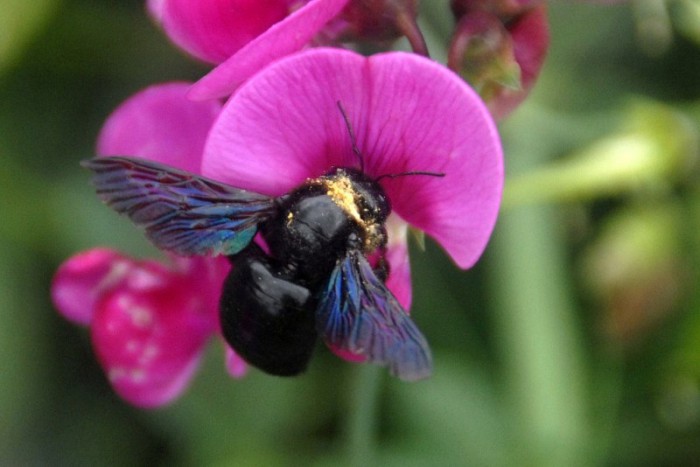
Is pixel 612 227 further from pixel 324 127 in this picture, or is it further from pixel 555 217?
pixel 324 127

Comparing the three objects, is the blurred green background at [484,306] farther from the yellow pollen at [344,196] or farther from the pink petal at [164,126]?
the yellow pollen at [344,196]

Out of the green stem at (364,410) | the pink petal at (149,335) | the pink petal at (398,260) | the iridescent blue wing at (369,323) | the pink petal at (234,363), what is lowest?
the green stem at (364,410)

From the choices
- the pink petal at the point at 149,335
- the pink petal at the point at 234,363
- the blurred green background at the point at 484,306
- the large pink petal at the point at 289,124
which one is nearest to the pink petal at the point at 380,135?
the large pink petal at the point at 289,124

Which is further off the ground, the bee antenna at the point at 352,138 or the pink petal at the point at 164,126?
the bee antenna at the point at 352,138

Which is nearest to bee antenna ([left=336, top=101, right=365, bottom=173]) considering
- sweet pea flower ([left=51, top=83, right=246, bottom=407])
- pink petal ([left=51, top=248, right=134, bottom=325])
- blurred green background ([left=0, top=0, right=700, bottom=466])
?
sweet pea flower ([left=51, top=83, right=246, bottom=407])

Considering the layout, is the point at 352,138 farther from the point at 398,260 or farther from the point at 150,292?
the point at 150,292

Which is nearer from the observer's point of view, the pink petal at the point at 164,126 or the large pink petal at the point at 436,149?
the large pink petal at the point at 436,149

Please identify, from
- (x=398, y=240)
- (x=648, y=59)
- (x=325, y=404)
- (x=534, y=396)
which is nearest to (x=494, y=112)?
(x=398, y=240)
